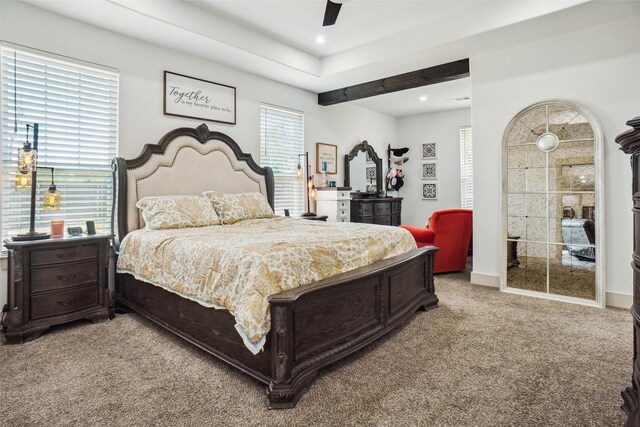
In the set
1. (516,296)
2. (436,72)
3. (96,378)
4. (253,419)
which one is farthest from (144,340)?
(436,72)

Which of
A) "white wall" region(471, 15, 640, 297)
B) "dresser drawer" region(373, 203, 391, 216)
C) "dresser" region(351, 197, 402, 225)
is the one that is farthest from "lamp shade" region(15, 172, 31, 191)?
"dresser drawer" region(373, 203, 391, 216)

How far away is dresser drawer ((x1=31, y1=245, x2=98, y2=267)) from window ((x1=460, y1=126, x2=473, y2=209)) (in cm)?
609

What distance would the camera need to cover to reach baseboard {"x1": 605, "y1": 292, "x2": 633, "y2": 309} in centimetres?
329

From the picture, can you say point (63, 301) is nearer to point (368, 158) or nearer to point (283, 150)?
point (283, 150)

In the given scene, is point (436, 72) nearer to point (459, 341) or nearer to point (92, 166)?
point (459, 341)

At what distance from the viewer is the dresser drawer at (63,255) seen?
270cm

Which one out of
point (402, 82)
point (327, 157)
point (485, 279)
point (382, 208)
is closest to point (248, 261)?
point (485, 279)

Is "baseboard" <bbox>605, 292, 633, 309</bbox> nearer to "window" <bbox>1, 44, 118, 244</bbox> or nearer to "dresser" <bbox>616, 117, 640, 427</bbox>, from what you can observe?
"dresser" <bbox>616, 117, 640, 427</bbox>

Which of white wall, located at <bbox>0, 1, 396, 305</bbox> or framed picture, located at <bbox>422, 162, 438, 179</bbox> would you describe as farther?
framed picture, located at <bbox>422, 162, 438, 179</bbox>

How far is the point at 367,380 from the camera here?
202cm

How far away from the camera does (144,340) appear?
8.65ft

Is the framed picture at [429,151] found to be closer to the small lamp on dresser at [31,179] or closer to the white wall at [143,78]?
the white wall at [143,78]

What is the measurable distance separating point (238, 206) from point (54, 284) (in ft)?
5.83

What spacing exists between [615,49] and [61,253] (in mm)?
5286
